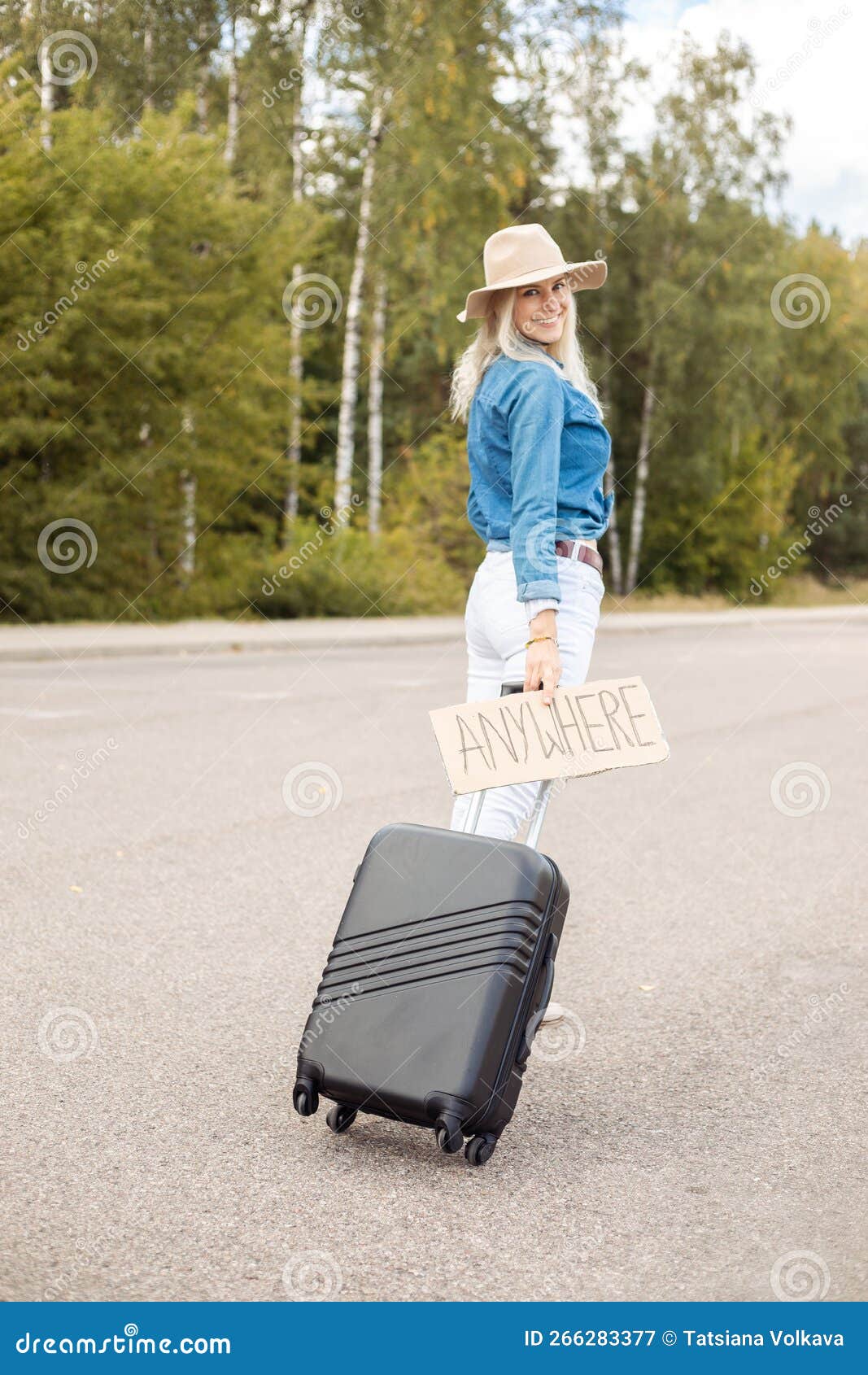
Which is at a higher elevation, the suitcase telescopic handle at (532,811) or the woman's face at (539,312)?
the woman's face at (539,312)

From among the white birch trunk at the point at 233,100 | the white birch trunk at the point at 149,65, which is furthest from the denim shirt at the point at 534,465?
the white birch trunk at the point at 149,65

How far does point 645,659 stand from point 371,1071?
15.0 meters

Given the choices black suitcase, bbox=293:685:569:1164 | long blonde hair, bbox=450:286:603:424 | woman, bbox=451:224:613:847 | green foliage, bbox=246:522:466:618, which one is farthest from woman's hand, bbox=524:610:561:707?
green foliage, bbox=246:522:466:618

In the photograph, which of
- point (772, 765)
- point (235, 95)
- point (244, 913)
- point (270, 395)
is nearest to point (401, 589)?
point (270, 395)

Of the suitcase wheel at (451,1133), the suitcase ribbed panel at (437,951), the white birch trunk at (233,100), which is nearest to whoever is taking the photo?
the suitcase wheel at (451,1133)

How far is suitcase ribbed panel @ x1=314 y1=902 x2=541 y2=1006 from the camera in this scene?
3070 millimetres

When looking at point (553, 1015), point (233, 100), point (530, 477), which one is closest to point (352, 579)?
point (233, 100)

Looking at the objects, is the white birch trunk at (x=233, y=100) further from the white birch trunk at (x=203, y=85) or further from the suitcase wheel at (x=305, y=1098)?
the suitcase wheel at (x=305, y=1098)

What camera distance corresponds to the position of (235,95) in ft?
86.9

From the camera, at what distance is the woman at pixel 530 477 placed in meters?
3.47

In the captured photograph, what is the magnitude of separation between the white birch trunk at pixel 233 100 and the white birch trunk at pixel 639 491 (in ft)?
41.1

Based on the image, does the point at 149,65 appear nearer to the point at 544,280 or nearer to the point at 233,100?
the point at 233,100

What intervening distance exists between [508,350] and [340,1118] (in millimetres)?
1821

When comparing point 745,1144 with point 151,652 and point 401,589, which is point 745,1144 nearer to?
point 151,652
